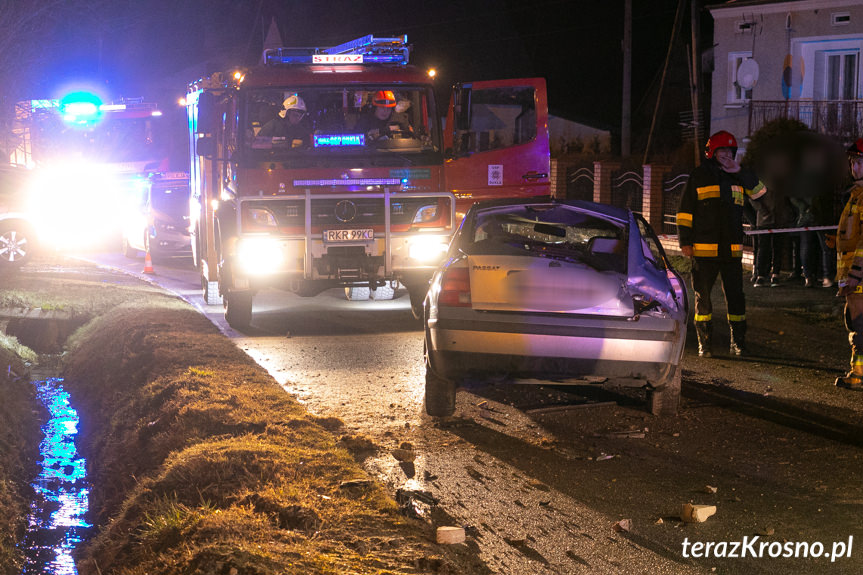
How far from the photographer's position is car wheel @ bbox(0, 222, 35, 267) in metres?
18.0

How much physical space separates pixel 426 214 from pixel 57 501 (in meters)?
5.20

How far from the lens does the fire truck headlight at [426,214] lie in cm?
1095

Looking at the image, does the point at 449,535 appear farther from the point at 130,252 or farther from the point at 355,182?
the point at 130,252

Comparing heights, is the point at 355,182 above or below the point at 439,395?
above

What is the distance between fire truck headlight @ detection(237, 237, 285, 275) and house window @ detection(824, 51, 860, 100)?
22.5 m

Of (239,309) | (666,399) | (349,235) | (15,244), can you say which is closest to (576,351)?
(666,399)

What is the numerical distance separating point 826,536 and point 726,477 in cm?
Result: 97

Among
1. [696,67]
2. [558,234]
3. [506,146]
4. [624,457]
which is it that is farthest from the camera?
[696,67]

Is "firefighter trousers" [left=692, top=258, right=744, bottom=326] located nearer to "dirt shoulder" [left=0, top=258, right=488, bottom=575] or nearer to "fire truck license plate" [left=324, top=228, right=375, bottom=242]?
"fire truck license plate" [left=324, top=228, right=375, bottom=242]

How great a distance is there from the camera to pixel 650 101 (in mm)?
45406

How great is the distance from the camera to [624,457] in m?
6.12

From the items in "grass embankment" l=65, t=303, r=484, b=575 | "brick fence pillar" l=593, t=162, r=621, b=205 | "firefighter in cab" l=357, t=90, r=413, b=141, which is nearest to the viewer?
"grass embankment" l=65, t=303, r=484, b=575

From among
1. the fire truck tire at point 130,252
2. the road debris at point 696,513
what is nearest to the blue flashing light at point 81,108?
the fire truck tire at point 130,252

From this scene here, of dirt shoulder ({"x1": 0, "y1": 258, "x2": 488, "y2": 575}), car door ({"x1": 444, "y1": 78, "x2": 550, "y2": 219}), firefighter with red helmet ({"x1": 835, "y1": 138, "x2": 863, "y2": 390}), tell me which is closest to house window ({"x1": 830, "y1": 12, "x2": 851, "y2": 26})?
car door ({"x1": 444, "y1": 78, "x2": 550, "y2": 219})
